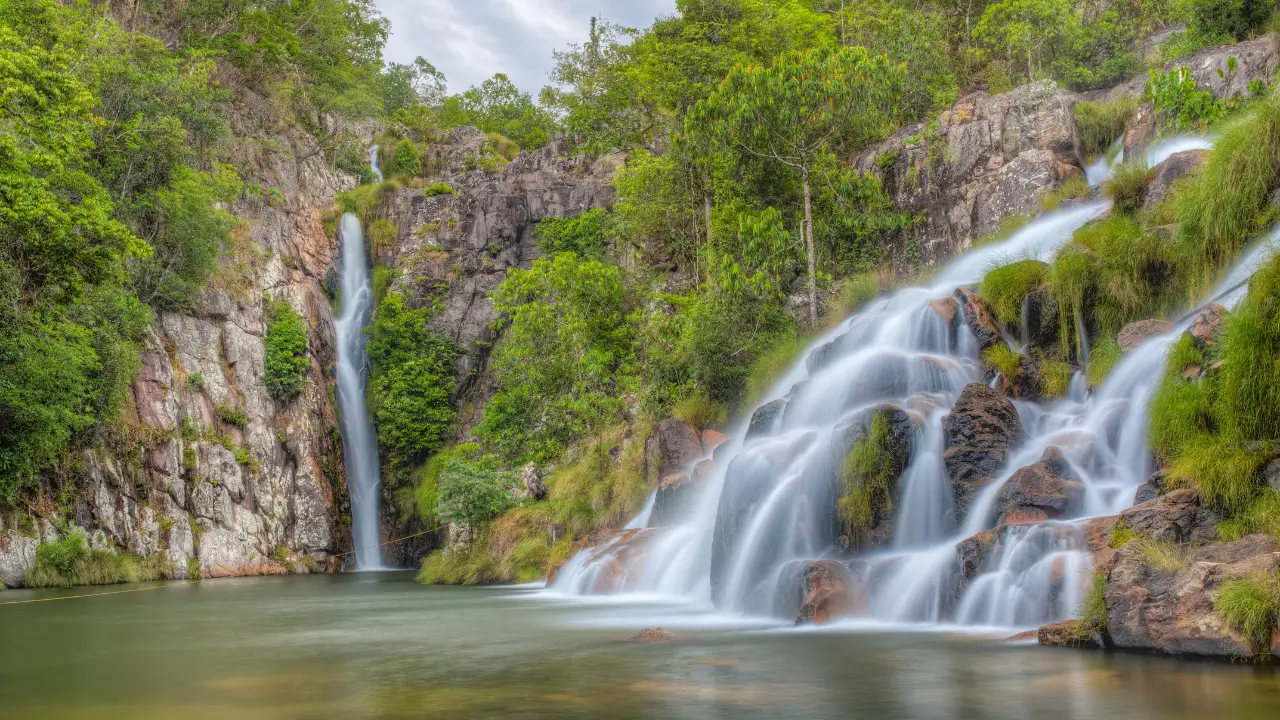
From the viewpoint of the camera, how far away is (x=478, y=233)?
128 feet

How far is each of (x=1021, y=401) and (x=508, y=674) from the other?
10454mm

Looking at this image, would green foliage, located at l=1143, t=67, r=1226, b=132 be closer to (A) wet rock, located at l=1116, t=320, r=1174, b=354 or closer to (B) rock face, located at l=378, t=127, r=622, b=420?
(A) wet rock, located at l=1116, t=320, r=1174, b=354

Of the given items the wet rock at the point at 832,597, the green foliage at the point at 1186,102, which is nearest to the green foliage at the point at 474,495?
the wet rock at the point at 832,597

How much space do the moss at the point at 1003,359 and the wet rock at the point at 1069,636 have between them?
7561 millimetres

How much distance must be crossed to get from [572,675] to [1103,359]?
11.1 metres

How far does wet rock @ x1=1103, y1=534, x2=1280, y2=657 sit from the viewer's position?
24.4 ft

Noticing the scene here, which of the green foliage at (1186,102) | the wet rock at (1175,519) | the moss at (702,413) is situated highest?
the green foliage at (1186,102)

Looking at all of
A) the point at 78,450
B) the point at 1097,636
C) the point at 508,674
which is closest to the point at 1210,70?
the point at 1097,636

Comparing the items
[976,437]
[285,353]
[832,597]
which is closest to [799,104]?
[976,437]

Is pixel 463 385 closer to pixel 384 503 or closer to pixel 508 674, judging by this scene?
pixel 384 503

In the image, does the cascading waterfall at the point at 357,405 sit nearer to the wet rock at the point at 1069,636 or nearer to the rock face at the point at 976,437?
the rock face at the point at 976,437

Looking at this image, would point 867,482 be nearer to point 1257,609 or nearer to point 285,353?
point 1257,609

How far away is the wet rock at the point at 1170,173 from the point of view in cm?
1716

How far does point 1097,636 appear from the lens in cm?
828
